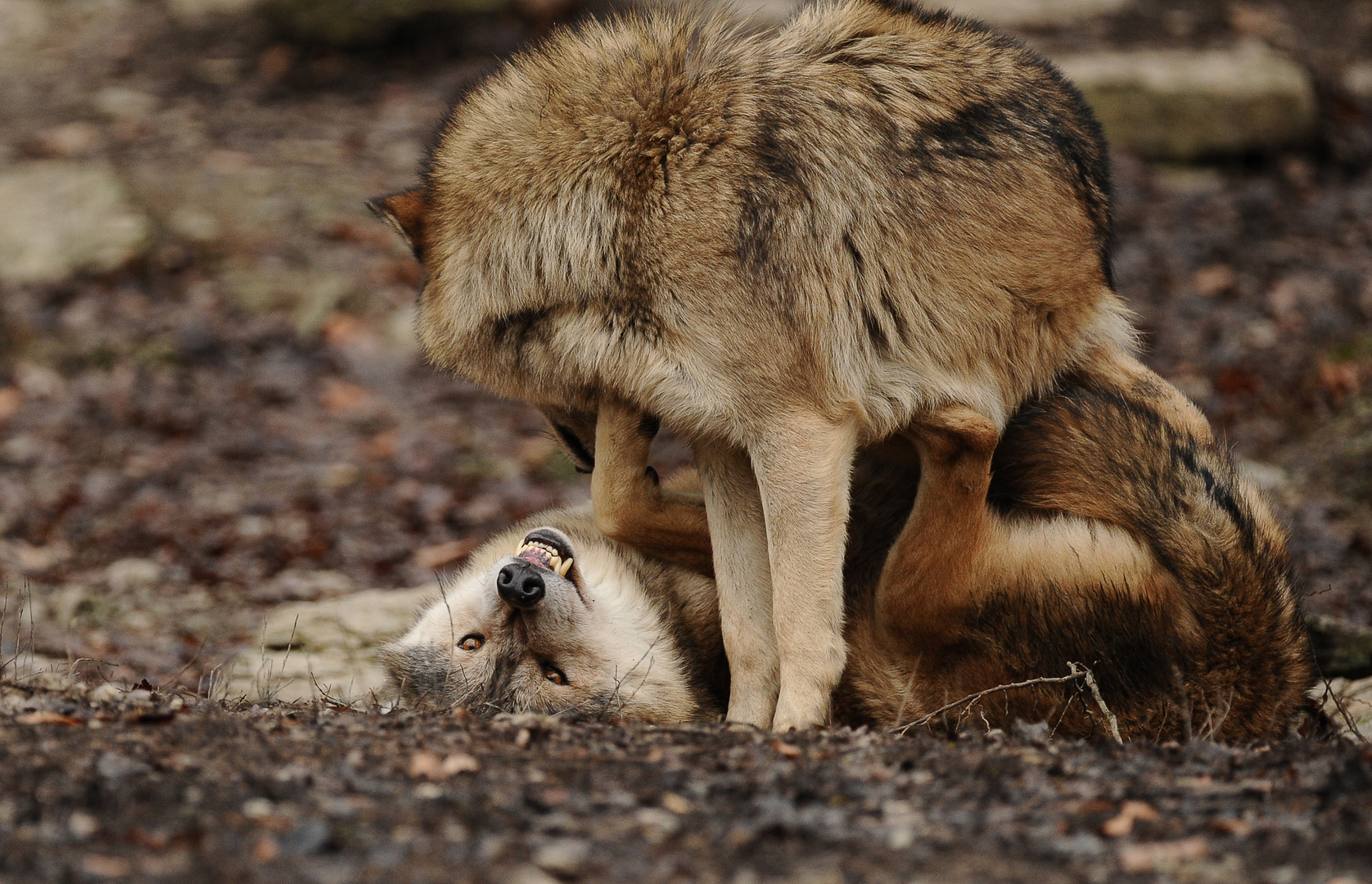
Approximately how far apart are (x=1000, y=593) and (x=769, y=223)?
5.60ft

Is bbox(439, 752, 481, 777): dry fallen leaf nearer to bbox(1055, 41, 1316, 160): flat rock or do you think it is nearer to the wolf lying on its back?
the wolf lying on its back

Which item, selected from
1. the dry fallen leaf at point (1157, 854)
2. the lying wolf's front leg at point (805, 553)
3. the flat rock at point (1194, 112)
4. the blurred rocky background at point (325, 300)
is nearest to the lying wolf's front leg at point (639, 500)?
the lying wolf's front leg at point (805, 553)

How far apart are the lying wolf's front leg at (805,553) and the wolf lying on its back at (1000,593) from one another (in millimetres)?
486

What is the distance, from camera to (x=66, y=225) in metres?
10.7

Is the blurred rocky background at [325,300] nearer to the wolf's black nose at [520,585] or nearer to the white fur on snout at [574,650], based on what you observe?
the white fur on snout at [574,650]

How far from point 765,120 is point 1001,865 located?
9.37ft

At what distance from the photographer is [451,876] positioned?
8.68 feet

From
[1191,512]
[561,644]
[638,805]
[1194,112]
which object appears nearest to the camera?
[638,805]

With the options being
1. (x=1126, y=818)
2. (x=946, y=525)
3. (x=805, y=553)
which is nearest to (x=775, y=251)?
(x=805, y=553)

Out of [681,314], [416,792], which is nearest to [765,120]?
[681,314]

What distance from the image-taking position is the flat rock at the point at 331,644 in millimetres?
5672

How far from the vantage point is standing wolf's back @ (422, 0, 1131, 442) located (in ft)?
14.5

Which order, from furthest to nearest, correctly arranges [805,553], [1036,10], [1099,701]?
1. [1036,10]
2. [805,553]
3. [1099,701]

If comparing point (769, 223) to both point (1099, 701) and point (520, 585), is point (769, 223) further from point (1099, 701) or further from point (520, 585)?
point (1099, 701)
